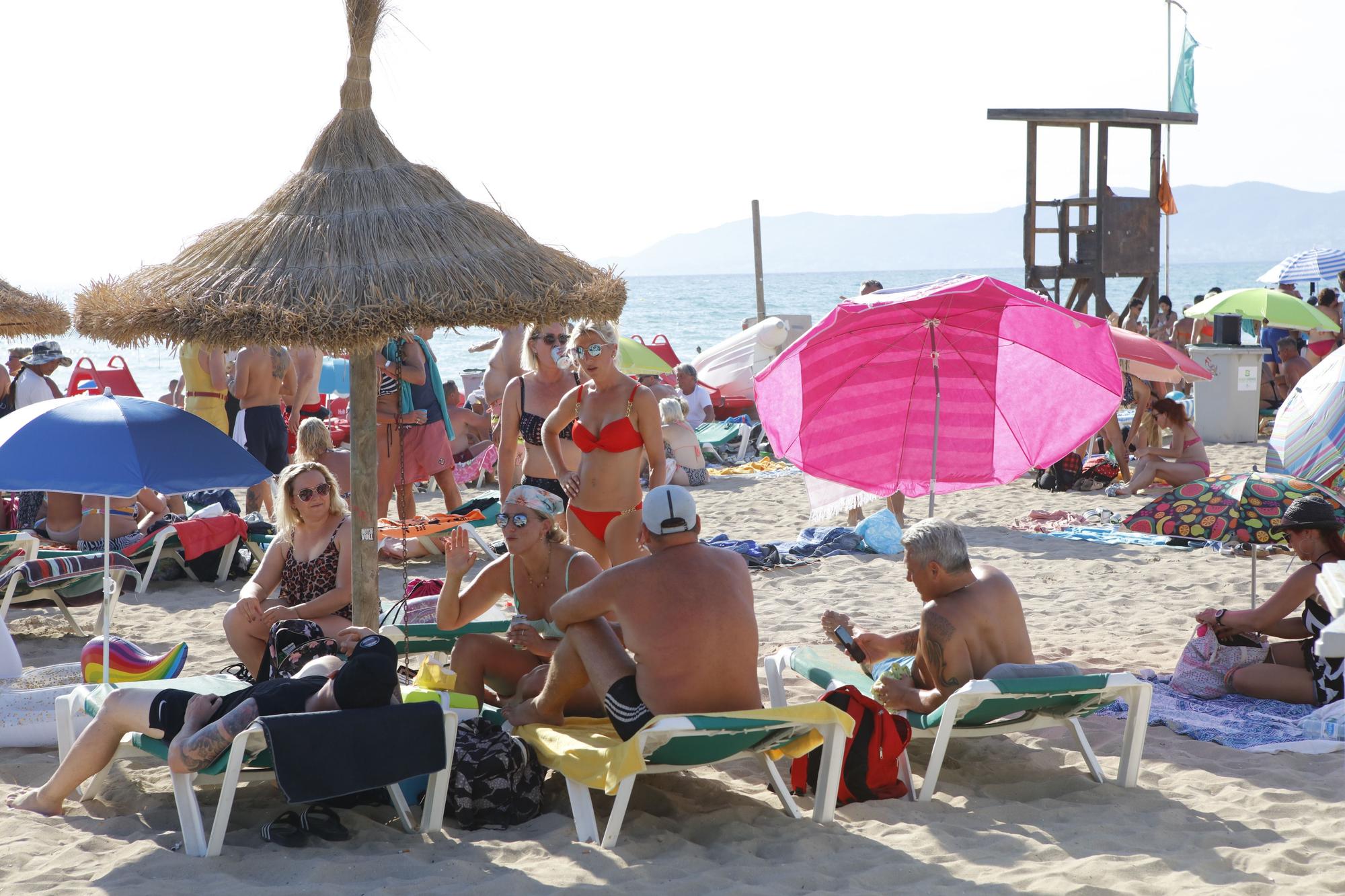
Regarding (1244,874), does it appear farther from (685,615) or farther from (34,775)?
(34,775)

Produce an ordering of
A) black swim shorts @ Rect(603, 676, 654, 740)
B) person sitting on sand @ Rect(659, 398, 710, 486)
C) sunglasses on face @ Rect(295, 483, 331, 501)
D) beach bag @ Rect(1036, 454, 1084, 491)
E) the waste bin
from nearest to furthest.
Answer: black swim shorts @ Rect(603, 676, 654, 740) → sunglasses on face @ Rect(295, 483, 331, 501) → beach bag @ Rect(1036, 454, 1084, 491) → person sitting on sand @ Rect(659, 398, 710, 486) → the waste bin

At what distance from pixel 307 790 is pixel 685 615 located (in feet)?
3.69

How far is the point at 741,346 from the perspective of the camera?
1573 cm

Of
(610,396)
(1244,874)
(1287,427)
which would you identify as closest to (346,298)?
(610,396)

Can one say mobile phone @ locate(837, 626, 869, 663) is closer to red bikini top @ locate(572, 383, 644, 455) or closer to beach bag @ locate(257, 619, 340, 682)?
red bikini top @ locate(572, 383, 644, 455)

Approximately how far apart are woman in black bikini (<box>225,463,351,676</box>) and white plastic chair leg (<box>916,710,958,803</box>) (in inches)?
85.3

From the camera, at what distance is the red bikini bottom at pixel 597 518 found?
5.10 meters

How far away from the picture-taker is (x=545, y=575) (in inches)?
166

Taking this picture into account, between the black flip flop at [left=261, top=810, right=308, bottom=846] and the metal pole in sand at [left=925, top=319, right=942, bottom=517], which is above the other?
the metal pole in sand at [left=925, top=319, right=942, bottom=517]

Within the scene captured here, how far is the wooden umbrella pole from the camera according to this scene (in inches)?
177

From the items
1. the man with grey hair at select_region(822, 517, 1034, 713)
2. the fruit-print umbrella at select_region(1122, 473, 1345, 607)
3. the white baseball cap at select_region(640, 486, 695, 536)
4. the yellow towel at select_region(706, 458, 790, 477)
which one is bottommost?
the yellow towel at select_region(706, 458, 790, 477)

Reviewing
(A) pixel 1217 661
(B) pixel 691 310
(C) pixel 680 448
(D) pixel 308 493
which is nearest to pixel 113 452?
(D) pixel 308 493

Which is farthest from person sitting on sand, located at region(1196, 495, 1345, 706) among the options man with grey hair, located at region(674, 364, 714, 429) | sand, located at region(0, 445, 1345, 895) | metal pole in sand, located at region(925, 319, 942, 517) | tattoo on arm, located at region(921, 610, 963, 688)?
man with grey hair, located at region(674, 364, 714, 429)

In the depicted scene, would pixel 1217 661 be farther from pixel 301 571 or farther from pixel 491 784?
pixel 301 571
